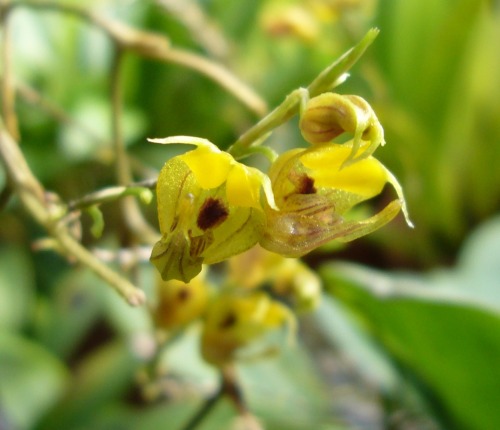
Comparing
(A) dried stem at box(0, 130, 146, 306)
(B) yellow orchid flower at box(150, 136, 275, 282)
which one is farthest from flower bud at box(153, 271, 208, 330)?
(B) yellow orchid flower at box(150, 136, 275, 282)

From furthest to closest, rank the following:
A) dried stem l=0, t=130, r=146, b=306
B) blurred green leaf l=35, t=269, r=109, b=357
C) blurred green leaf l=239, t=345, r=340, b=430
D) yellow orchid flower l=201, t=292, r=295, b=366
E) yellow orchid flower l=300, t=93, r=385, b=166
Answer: blurred green leaf l=35, t=269, r=109, b=357 < blurred green leaf l=239, t=345, r=340, b=430 < yellow orchid flower l=201, t=292, r=295, b=366 < dried stem l=0, t=130, r=146, b=306 < yellow orchid flower l=300, t=93, r=385, b=166

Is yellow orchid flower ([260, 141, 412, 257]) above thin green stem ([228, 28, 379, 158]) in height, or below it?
below

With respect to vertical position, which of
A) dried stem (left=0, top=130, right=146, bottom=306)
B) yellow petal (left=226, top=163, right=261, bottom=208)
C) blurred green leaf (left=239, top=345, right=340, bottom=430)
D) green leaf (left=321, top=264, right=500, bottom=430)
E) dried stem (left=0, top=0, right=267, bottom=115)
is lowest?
blurred green leaf (left=239, top=345, right=340, bottom=430)

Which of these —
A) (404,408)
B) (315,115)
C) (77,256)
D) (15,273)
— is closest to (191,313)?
(77,256)

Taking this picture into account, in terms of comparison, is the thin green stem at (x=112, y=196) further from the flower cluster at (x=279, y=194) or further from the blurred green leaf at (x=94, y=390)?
the blurred green leaf at (x=94, y=390)

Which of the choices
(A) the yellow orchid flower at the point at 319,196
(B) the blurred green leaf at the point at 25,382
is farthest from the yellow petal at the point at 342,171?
(B) the blurred green leaf at the point at 25,382

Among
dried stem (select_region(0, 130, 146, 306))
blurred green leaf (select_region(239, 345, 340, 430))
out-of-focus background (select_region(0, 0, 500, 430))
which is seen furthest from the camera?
blurred green leaf (select_region(239, 345, 340, 430))

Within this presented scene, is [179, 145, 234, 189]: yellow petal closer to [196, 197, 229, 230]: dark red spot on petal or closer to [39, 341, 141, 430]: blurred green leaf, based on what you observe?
[196, 197, 229, 230]: dark red spot on petal

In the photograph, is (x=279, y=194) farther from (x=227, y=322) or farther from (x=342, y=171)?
(x=227, y=322)

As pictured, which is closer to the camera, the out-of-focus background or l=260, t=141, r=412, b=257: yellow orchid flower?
l=260, t=141, r=412, b=257: yellow orchid flower

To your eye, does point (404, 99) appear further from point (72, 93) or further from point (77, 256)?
point (77, 256)
